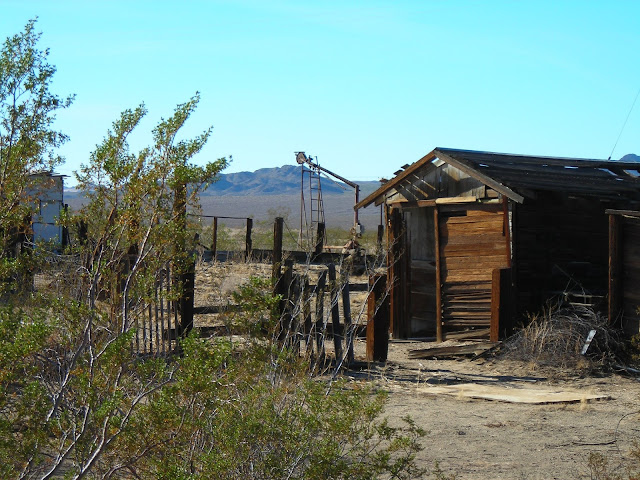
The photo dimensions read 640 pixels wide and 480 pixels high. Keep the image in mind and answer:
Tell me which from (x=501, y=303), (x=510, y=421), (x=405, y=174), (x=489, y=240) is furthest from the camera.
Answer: (x=405, y=174)

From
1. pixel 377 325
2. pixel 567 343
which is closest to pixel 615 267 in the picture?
pixel 567 343

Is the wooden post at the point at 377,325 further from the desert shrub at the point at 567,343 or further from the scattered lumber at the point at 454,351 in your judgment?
the desert shrub at the point at 567,343

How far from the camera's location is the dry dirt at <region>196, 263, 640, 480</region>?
6.24 meters

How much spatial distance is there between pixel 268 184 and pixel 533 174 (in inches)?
6220

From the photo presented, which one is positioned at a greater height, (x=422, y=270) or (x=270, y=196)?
(x=270, y=196)

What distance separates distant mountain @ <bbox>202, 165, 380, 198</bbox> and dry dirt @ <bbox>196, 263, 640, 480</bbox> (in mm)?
131845

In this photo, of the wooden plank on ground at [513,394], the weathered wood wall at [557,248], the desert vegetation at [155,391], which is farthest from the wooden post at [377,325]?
the desert vegetation at [155,391]

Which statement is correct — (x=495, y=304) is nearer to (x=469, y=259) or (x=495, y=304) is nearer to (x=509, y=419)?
(x=469, y=259)

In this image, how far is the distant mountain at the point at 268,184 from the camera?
15812 centimetres

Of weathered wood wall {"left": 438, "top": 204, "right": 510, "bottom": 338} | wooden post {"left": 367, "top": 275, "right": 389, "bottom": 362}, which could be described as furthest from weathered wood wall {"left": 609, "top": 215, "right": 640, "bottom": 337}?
wooden post {"left": 367, "top": 275, "right": 389, "bottom": 362}

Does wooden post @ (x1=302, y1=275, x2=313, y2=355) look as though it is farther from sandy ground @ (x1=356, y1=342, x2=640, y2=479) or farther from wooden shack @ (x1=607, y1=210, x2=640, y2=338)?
wooden shack @ (x1=607, y1=210, x2=640, y2=338)

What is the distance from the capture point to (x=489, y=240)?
12.4 meters

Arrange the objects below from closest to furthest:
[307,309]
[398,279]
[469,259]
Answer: [307,309], [469,259], [398,279]

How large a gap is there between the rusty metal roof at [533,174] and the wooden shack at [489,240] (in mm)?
27
